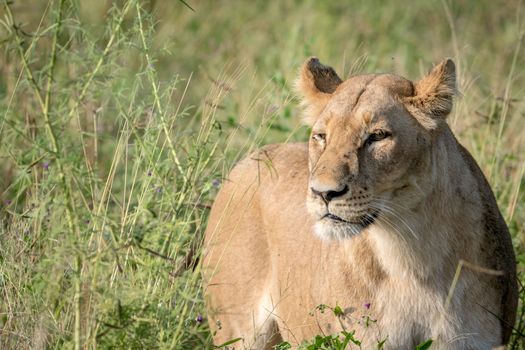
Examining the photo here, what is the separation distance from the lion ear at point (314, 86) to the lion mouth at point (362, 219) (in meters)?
0.75

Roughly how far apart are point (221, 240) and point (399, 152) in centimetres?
142

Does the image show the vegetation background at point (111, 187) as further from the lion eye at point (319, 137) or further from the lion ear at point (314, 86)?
the lion eye at point (319, 137)

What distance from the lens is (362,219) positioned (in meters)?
4.50

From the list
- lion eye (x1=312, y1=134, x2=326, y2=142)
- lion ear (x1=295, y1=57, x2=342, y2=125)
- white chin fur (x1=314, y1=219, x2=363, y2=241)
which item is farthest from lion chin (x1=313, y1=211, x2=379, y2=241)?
lion ear (x1=295, y1=57, x2=342, y2=125)

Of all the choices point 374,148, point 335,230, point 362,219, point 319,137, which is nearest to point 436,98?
point 374,148

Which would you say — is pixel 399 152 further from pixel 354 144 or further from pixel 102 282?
pixel 102 282

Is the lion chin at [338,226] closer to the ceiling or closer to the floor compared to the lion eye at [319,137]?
closer to the floor

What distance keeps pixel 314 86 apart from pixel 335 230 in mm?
971

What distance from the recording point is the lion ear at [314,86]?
516 centimetres

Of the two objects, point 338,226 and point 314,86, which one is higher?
point 314,86

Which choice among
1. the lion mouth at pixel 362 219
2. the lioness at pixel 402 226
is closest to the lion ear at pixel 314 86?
the lioness at pixel 402 226

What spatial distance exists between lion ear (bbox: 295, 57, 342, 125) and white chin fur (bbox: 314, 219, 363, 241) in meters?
0.80

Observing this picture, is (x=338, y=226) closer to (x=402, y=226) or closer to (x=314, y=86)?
(x=402, y=226)

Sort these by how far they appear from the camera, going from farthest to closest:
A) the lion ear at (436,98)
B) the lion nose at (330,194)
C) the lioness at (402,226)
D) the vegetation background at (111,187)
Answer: the lion ear at (436,98) → the lioness at (402,226) → the lion nose at (330,194) → the vegetation background at (111,187)
